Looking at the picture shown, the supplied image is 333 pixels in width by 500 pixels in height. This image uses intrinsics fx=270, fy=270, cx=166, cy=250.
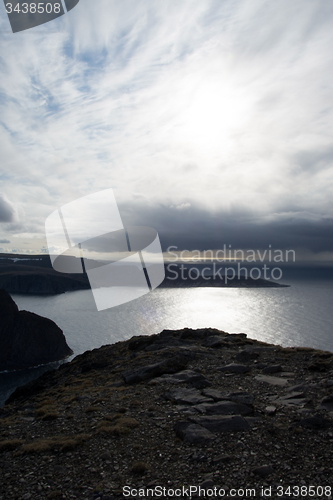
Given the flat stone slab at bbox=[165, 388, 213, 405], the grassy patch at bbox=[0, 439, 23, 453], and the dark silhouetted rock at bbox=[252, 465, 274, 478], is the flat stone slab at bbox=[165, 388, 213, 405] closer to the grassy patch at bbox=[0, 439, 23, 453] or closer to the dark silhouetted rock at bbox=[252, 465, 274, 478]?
the dark silhouetted rock at bbox=[252, 465, 274, 478]

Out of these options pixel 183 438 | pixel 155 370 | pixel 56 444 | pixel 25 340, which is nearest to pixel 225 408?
pixel 183 438

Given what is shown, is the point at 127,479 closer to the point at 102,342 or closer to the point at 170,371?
the point at 170,371

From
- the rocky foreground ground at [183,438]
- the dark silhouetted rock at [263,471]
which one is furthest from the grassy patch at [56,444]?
the dark silhouetted rock at [263,471]

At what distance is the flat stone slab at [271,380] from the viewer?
61.6 feet

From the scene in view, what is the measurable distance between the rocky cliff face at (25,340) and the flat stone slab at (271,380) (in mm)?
121222

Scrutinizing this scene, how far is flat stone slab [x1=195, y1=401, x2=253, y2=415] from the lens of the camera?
14633 mm

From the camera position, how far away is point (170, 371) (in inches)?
900

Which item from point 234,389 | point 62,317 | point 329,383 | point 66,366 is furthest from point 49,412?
point 62,317

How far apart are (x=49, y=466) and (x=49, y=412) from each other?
273 inches

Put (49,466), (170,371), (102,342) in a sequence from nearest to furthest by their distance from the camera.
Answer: (49,466), (170,371), (102,342)

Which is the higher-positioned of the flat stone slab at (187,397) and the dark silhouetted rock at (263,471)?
the dark silhouetted rock at (263,471)

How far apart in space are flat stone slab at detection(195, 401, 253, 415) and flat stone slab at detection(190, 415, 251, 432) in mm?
746

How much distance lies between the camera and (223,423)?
43.8ft

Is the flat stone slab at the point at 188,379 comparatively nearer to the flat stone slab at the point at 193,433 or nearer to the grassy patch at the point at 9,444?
the flat stone slab at the point at 193,433
